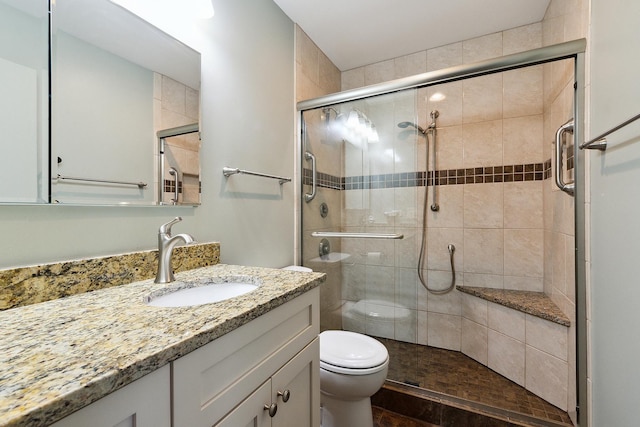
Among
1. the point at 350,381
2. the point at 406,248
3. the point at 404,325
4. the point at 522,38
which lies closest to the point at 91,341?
the point at 350,381

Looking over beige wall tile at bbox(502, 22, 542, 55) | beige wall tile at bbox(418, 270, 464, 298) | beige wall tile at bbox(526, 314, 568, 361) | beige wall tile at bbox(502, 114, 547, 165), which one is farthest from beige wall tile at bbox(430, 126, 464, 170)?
beige wall tile at bbox(526, 314, 568, 361)

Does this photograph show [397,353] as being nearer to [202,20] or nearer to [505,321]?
[505,321]

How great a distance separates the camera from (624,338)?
0.95 metres

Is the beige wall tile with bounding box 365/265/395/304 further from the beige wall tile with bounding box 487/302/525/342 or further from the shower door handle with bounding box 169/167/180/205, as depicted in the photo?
the shower door handle with bounding box 169/167/180/205

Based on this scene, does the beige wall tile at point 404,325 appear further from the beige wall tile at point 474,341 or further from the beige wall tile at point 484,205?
the beige wall tile at point 484,205

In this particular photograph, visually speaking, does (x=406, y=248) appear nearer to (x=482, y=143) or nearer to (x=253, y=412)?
(x=482, y=143)

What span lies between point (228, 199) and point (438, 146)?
6.00 ft

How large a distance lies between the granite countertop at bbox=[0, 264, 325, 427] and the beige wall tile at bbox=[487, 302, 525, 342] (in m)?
1.68

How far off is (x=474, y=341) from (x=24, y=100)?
2.70 meters

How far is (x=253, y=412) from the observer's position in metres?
0.69

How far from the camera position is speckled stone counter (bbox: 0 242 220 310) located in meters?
0.70

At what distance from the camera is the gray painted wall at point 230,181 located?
803 mm

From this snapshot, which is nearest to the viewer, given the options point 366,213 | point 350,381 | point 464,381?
point 350,381

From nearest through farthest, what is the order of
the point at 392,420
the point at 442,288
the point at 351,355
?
the point at 351,355, the point at 392,420, the point at 442,288
